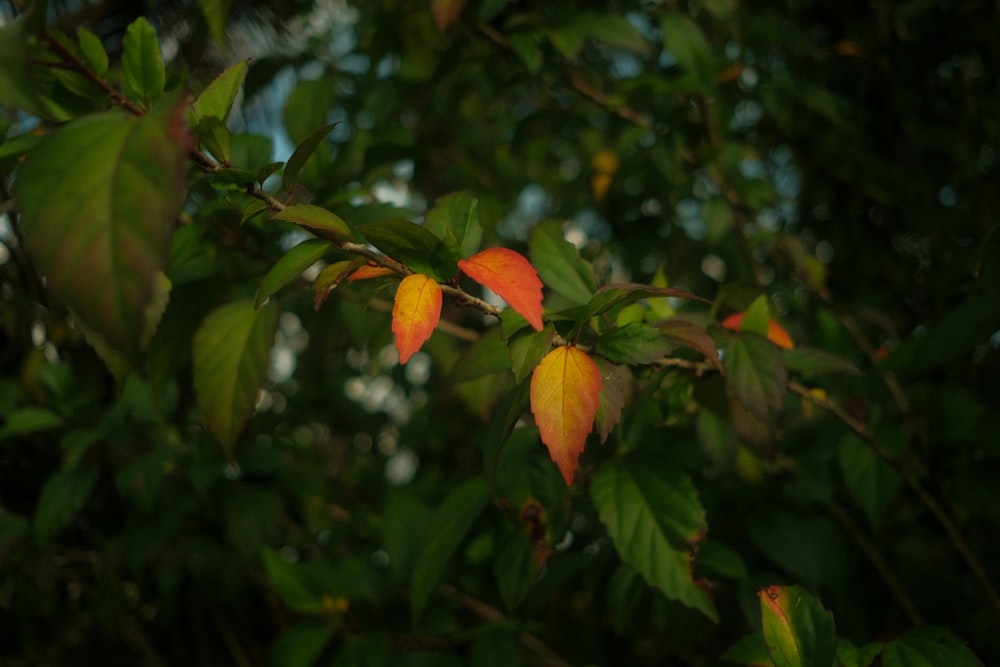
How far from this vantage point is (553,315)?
25.0 inches

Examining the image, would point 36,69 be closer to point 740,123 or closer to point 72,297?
point 72,297

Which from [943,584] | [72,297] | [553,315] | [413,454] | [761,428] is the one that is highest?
[72,297]

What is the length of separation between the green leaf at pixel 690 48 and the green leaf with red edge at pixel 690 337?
1.92ft

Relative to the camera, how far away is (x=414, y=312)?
53cm

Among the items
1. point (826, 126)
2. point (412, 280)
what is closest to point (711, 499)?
point (412, 280)

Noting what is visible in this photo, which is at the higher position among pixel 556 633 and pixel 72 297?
pixel 72 297

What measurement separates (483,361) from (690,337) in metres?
0.21

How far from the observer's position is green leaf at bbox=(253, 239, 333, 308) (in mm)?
566

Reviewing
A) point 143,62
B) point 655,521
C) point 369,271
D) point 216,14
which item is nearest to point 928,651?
point 655,521

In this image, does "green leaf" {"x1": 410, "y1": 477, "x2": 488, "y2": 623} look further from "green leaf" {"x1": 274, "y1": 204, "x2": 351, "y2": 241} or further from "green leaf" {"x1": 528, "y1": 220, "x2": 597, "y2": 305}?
"green leaf" {"x1": 274, "y1": 204, "x2": 351, "y2": 241}

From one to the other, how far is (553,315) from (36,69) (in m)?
0.48

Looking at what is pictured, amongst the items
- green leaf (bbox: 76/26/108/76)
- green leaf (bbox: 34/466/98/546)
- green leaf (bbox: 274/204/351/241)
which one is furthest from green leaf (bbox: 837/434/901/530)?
green leaf (bbox: 34/466/98/546)

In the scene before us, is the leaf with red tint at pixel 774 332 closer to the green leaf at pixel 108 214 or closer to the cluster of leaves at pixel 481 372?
the cluster of leaves at pixel 481 372

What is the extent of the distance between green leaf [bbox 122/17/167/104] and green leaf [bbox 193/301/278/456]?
209 mm
